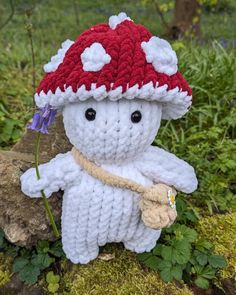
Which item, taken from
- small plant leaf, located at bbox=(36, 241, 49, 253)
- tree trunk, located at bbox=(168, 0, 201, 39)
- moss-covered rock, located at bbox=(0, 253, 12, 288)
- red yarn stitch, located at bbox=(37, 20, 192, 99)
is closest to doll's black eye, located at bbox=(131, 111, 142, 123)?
red yarn stitch, located at bbox=(37, 20, 192, 99)

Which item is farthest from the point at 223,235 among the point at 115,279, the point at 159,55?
the point at 159,55

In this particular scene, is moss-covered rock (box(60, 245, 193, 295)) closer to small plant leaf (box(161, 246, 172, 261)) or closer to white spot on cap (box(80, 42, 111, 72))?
small plant leaf (box(161, 246, 172, 261))

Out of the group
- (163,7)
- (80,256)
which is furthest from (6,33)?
(80,256)

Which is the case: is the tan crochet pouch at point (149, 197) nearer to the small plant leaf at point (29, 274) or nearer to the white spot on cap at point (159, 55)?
the white spot on cap at point (159, 55)

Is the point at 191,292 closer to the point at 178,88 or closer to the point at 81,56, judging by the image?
the point at 178,88

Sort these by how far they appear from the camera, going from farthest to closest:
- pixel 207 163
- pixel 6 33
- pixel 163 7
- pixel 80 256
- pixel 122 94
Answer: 1. pixel 6 33
2. pixel 163 7
3. pixel 207 163
4. pixel 80 256
5. pixel 122 94

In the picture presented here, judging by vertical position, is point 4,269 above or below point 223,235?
below

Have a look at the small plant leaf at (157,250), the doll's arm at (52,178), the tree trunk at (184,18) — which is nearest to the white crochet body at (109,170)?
the doll's arm at (52,178)

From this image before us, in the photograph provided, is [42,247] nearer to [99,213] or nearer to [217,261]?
[99,213]
